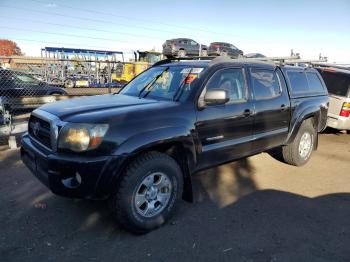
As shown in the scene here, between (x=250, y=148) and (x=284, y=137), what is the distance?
0.98 m

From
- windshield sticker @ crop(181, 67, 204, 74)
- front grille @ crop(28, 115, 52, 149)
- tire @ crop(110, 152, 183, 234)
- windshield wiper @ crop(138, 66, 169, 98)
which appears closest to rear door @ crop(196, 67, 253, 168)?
windshield sticker @ crop(181, 67, 204, 74)

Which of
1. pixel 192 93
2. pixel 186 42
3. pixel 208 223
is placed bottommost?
pixel 208 223

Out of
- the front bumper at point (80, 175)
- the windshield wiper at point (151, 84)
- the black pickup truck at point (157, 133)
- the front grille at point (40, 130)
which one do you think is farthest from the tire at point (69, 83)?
the front bumper at point (80, 175)

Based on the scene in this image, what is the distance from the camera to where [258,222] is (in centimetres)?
373

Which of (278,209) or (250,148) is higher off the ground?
(250,148)

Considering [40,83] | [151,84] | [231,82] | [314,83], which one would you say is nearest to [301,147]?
[314,83]

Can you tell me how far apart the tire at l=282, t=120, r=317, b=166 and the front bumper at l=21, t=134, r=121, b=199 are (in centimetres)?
364

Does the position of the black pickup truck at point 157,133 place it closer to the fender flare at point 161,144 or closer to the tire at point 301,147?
the fender flare at point 161,144

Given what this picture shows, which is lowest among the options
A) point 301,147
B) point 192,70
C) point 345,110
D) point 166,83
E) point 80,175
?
point 301,147

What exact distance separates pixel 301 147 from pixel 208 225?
298 centimetres

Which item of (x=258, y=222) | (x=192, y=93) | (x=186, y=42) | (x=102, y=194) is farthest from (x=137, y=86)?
(x=186, y=42)

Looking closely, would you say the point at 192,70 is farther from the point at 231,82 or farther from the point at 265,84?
the point at 265,84

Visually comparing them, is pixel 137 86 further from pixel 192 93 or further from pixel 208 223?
pixel 208 223

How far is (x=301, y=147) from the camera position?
582cm
